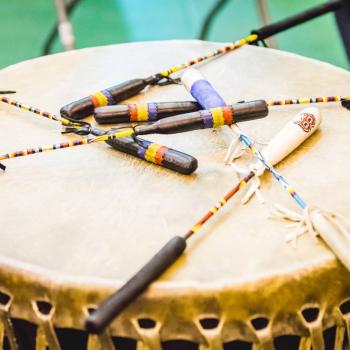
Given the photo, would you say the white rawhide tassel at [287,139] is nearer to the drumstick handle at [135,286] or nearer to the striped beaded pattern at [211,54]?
the drumstick handle at [135,286]

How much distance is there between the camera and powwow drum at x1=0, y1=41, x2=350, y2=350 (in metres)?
0.78

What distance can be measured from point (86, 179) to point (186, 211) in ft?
0.66

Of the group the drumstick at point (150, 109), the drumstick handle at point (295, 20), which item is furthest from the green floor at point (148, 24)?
the drumstick at point (150, 109)

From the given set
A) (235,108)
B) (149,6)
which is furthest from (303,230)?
(149,6)

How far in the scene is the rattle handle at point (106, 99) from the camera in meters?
1.18

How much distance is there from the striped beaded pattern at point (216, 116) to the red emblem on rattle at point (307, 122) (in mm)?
125

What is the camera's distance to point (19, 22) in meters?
3.36

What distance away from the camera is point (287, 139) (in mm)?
1015

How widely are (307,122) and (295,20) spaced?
24.8 inches

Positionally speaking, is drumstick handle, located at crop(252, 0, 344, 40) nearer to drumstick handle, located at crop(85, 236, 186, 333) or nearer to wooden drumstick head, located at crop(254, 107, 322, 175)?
wooden drumstick head, located at crop(254, 107, 322, 175)

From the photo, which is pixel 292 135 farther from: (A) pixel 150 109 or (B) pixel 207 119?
(A) pixel 150 109

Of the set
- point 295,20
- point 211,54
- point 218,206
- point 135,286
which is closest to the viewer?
point 135,286

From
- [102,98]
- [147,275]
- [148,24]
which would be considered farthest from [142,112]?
[148,24]

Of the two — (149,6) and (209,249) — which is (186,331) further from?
(149,6)
